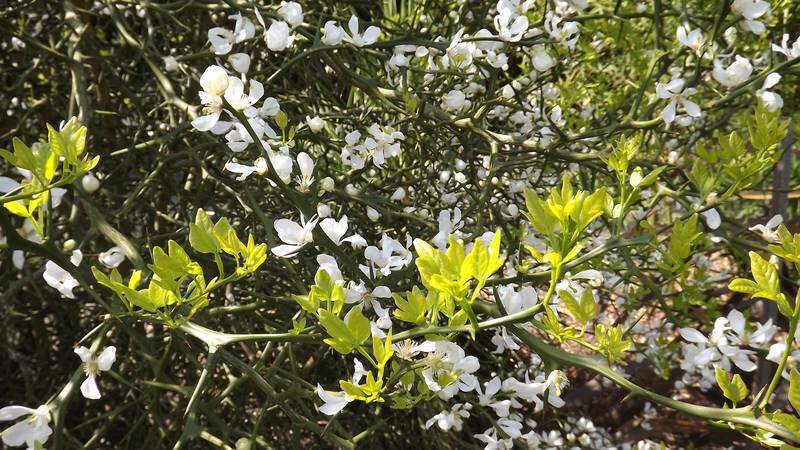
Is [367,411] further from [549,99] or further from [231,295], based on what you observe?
[549,99]

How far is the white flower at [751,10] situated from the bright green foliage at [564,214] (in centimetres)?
51

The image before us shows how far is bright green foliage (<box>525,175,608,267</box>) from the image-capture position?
1.67ft

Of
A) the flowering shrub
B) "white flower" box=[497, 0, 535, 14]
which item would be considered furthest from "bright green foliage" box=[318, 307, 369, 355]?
Result: "white flower" box=[497, 0, 535, 14]

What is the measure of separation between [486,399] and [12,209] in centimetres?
63

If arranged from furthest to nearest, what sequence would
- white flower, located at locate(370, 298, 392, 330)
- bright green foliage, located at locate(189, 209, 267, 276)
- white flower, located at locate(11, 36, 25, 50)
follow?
white flower, located at locate(11, 36, 25, 50)
white flower, located at locate(370, 298, 392, 330)
bright green foliage, located at locate(189, 209, 267, 276)

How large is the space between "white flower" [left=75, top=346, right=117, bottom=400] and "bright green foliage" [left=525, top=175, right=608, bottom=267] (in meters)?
0.44

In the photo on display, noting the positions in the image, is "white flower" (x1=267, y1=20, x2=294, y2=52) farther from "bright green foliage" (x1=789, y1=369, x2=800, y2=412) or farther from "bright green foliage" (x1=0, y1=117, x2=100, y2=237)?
"bright green foliage" (x1=789, y1=369, x2=800, y2=412)

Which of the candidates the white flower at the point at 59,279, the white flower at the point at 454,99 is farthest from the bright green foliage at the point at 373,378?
the white flower at the point at 454,99

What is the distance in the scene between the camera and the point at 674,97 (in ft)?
2.89

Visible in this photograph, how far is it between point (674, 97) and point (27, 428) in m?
0.83

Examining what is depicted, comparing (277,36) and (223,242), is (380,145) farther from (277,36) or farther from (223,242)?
(223,242)

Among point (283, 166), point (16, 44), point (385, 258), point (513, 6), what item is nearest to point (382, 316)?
point (385, 258)

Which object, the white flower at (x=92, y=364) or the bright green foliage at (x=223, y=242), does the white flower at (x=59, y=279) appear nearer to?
the white flower at (x=92, y=364)

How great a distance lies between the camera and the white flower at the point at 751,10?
861mm
